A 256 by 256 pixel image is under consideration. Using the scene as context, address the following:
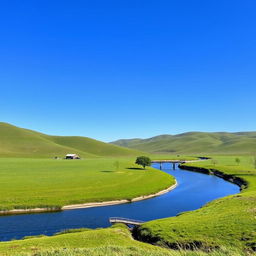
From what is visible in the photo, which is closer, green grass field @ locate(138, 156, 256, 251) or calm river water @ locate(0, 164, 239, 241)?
green grass field @ locate(138, 156, 256, 251)

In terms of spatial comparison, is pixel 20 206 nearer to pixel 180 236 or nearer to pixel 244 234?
pixel 180 236

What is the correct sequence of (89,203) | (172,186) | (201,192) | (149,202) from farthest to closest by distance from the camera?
(172,186), (201,192), (149,202), (89,203)

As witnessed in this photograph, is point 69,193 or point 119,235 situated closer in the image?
point 119,235

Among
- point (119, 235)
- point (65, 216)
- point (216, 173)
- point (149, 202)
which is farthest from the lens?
point (216, 173)

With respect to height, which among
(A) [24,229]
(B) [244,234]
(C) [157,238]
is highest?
(B) [244,234]

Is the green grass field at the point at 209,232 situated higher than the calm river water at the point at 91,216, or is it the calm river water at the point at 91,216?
the green grass field at the point at 209,232

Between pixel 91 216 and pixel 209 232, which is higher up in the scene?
pixel 209 232

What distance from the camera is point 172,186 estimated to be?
278 feet

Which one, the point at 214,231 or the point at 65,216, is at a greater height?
the point at 214,231

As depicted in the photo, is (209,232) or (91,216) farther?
(91,216)

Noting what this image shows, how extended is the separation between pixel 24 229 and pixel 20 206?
12.7 meters

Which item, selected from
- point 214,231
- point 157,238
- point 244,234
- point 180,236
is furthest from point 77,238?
point 244,234

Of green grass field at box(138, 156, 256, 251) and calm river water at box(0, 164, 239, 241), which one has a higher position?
green grass field at box(138, 156, 256, 251)

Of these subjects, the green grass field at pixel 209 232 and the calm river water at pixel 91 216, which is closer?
the green grass field at pixel 209 232
